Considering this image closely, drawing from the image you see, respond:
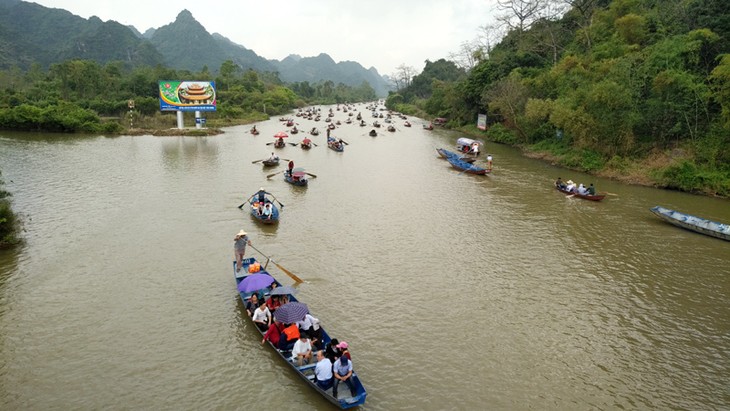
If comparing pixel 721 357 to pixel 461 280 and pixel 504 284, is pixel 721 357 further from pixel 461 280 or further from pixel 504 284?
pixel 461 280

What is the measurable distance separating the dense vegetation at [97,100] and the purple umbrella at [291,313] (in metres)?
50.9

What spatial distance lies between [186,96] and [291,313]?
47805mm

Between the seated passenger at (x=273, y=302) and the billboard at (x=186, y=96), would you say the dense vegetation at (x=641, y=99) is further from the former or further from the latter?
the billboard at (x=186, y=96)

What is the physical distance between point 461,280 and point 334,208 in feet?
33.1

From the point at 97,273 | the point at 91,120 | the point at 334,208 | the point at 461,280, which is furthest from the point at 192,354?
the point at 91,120

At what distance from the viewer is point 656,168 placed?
29.2 meters

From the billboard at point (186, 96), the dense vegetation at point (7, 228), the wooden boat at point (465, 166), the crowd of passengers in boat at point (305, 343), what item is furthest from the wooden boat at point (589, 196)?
the billboard at point (186, 96)

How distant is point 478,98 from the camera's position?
2239 inches

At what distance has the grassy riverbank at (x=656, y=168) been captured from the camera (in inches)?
1038

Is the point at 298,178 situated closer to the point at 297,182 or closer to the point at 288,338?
the point at 297,182

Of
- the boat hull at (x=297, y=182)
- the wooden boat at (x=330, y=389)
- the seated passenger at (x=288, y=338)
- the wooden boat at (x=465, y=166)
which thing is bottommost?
the wooden boat at (x=330, y=389)

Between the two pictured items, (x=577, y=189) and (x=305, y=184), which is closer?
(x=577, y=189)

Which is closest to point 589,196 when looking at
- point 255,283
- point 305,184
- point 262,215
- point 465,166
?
point 465,166

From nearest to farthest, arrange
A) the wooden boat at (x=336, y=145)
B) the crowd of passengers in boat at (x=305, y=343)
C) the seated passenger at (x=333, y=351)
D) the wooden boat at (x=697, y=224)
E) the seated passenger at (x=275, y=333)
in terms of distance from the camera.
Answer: the crowd of passengers in boat at (x=305, y=343)
the seated passenger at (x=333, y=351)
the seated passenger at (x=275, y=333)
the wooden boat at (x=697, y=224)
the wooden boat at (x=336, y=145)
